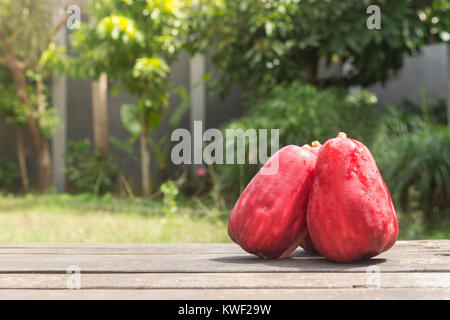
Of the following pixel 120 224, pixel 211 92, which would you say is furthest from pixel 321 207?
pixel 211 92

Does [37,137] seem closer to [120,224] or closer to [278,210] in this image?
[120,224]

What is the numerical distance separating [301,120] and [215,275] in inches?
155

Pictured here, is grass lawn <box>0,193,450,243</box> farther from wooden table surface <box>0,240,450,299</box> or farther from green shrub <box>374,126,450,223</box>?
wooden table surface <box>0,240,450,299</box>

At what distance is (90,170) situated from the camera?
21.3 feet

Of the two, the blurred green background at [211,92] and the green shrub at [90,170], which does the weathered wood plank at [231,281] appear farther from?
the green shrub at [90,170]

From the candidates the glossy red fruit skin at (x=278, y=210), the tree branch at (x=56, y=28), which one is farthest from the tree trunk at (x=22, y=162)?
the glossy red fruit skin at (x=278, y=210)

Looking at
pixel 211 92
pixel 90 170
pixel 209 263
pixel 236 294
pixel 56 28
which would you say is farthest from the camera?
pixel 56 28

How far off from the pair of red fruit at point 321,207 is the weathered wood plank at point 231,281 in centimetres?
11

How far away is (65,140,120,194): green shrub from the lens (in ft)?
21.1

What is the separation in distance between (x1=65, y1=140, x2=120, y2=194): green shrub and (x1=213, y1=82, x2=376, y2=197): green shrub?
6.21 feet

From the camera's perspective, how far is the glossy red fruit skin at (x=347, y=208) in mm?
1058

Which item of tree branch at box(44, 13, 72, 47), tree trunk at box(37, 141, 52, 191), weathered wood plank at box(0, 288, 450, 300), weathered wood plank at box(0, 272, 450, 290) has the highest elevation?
tree branch at box(44, 13, 72, 47)

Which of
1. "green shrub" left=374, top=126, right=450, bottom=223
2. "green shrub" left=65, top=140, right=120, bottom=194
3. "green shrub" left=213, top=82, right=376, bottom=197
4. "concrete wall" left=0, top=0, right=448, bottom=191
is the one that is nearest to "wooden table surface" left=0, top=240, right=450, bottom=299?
"green shrub" left=374, top=126, right=450, bottom=223

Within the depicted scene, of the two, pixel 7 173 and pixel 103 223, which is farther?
pixel 7 173
